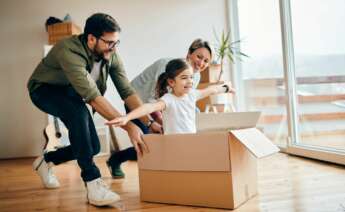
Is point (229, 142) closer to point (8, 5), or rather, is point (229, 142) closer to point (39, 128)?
point (39, 128)

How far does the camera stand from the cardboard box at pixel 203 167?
1.25m

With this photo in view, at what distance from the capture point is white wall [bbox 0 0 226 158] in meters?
3.84

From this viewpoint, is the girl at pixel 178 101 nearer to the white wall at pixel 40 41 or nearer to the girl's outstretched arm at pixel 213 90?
the girl's outstretched arm at pixel 213 90

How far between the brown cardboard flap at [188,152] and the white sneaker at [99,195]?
0.60 feet

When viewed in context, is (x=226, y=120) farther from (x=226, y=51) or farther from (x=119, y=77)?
(x=226, y=51)

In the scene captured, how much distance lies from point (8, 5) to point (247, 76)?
276 centimetres

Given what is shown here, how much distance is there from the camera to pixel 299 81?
2703mm

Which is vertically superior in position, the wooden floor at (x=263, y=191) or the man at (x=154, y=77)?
the man at (x=154, y=77)

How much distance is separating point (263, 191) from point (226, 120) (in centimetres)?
36

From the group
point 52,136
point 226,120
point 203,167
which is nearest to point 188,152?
point 203,167

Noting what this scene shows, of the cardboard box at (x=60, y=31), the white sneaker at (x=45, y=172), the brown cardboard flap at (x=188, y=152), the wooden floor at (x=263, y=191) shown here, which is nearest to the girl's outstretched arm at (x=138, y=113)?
the brown cardboard flap at (x=188, y=152)

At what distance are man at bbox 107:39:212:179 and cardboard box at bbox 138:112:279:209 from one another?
45 centimetres

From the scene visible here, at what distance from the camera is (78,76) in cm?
141

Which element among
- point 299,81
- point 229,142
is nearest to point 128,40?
point 299,81
